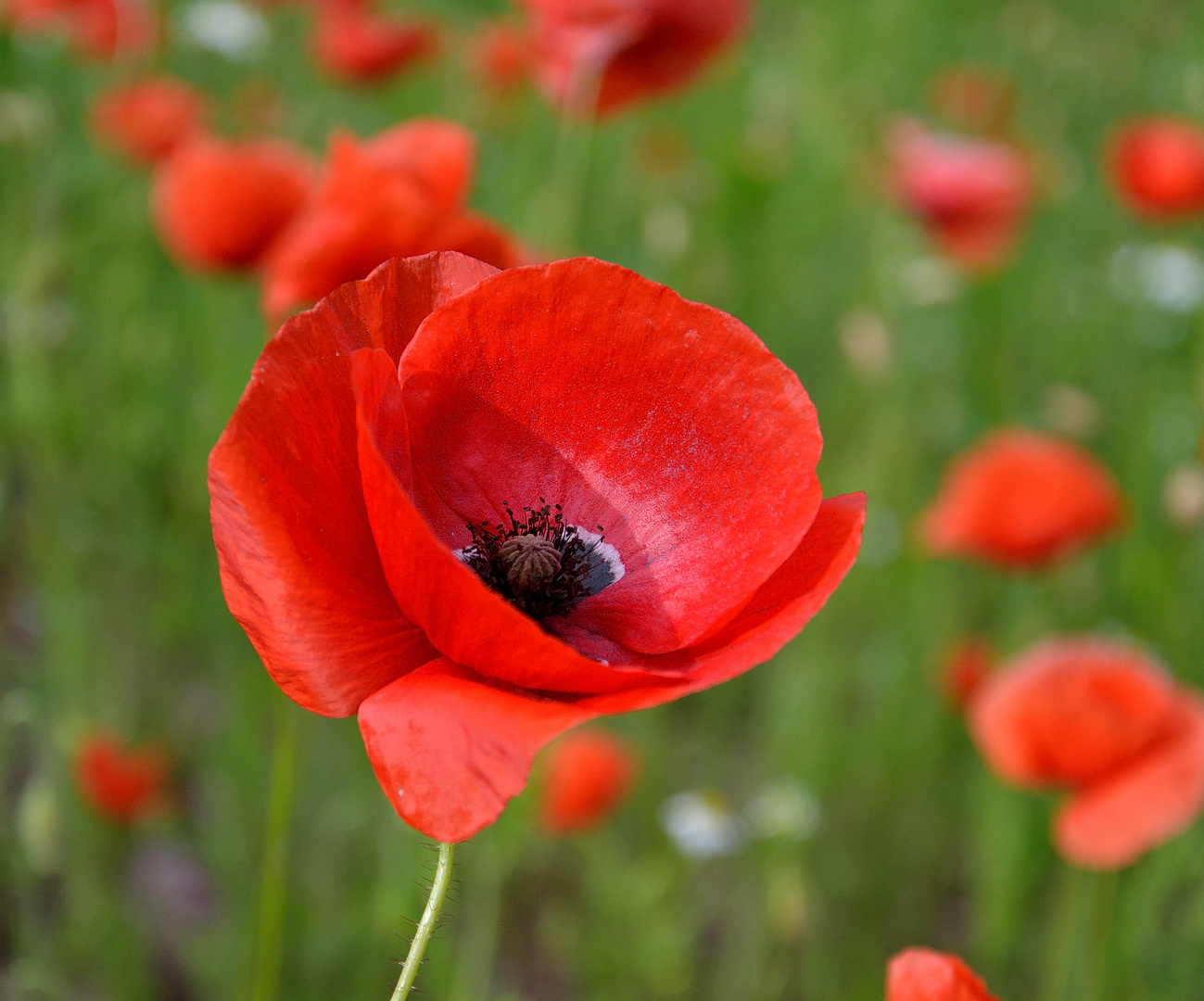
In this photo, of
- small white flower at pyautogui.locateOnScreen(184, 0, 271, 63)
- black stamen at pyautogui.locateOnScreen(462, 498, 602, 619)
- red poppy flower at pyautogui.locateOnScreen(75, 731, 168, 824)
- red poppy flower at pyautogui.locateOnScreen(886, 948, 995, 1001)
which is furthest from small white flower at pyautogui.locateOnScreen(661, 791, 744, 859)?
small white flower at pyautogui.locateOnScreen(184, 0, 271, 63)

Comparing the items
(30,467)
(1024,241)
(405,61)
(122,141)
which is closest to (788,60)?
(1024,241)

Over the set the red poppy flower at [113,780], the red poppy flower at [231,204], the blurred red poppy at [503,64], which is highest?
the red poppy flower at [231,204]

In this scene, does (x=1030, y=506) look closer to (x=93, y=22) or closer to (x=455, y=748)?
(x=455, y=748)

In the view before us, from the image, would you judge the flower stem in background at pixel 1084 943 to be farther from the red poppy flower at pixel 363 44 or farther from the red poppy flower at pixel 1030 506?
the red poppy flower at pixel 363 44

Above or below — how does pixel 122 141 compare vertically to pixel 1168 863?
above

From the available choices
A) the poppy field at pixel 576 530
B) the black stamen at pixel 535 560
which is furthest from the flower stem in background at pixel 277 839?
the black stamen at pixel 535 560

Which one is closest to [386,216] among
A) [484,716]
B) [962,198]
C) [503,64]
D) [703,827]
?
[484,716]

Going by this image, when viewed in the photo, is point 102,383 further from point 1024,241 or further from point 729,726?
point 1024,241
